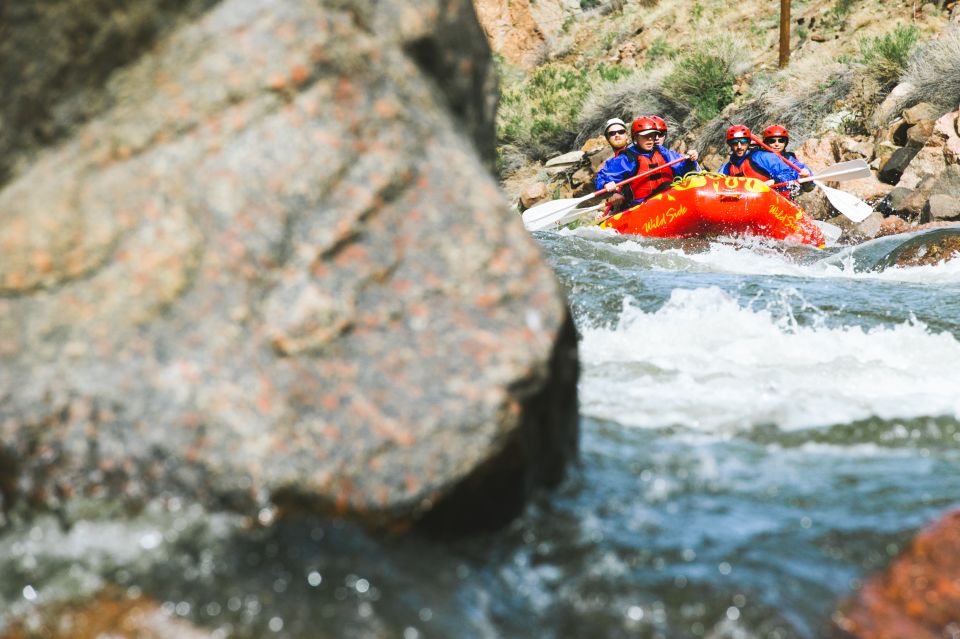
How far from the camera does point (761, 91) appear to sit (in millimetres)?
Answer: 16391

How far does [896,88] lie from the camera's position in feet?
44.5

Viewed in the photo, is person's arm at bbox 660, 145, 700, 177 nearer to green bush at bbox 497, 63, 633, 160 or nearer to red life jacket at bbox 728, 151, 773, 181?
red life jacket at bbox 728, 151, 773, 181

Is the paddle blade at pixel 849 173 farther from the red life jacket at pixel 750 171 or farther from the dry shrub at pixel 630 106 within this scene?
the dry shrub at pixel 630 106

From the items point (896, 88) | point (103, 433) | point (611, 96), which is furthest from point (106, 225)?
point (611, 96)

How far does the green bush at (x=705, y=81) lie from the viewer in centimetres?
1745

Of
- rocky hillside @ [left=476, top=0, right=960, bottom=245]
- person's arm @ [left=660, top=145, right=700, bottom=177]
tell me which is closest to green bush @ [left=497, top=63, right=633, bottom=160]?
rocky hillside @ [left=476, top=0, right=960, bottom=245]

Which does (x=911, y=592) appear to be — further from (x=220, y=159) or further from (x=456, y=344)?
(x=220, y=159)

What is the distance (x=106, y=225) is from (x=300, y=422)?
0.64 m

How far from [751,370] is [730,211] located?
5.63m

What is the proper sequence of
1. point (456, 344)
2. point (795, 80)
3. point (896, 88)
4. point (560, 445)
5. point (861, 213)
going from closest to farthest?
point (456, 344) → point (560, 445) → point (861, 213) → point (896, 88) → point (795, 80)

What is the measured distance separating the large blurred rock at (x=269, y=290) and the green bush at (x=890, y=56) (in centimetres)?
1359

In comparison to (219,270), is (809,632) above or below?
below

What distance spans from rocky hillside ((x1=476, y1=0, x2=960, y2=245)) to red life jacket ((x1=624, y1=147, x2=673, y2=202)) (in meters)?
2.13

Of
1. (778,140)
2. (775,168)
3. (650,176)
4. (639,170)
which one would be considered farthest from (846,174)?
(639,170)
